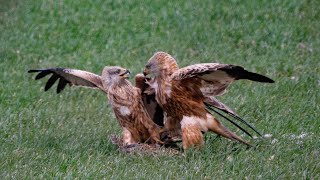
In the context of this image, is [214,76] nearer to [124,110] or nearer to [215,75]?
[215,75]

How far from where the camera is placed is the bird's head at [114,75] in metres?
7.50

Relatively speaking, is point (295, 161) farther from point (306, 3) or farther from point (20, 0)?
point (20, 0)

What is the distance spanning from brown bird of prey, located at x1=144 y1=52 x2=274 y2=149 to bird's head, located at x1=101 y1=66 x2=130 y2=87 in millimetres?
203

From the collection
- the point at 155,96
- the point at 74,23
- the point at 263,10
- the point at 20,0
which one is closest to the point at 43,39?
the point at 74,23

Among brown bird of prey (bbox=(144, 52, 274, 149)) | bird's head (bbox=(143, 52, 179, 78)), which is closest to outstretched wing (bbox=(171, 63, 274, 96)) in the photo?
brown bird of prey (bbox=(144, 52, 274, 149))

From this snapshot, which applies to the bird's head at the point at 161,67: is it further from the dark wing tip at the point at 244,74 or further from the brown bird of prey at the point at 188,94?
the dark wing tip at the point at 244,74

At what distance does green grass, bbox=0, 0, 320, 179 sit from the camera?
22.2 ft

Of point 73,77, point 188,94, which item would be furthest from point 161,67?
point 73,77

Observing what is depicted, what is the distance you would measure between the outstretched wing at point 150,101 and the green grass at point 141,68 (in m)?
0.50

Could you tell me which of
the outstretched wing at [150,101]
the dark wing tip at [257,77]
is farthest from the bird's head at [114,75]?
the dark wing tip at [257,77]

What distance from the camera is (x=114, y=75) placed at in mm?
7535

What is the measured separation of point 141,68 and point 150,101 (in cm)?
328

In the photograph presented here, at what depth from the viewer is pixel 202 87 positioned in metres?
7.32

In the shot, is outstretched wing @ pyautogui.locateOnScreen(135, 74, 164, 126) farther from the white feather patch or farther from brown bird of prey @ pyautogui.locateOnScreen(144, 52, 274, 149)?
the white feather patch
